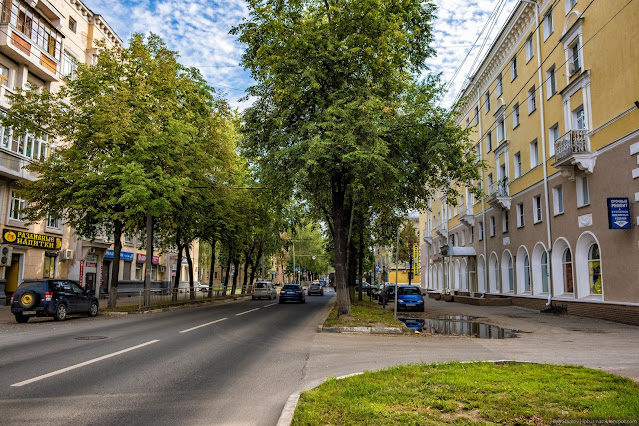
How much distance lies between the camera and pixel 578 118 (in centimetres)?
2192

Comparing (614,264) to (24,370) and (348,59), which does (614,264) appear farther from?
(24,370)

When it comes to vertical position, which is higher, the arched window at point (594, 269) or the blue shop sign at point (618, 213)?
the blue shop sign at point (618, 213)

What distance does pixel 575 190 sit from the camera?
21.4 m

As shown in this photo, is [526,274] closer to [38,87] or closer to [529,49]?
[529,49]

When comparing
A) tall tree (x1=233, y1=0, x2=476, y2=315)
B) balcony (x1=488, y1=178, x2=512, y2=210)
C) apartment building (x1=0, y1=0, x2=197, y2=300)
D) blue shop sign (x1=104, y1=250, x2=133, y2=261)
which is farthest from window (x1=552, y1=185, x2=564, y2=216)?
blue shop sign (x1=104, y1=250, x2=133, y2=261)

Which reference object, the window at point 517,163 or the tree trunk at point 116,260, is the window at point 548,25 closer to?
the window at point 517,163

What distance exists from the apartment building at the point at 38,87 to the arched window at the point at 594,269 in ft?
78.2

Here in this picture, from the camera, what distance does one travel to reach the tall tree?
617 inches

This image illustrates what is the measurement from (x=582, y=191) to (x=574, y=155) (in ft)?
6.93

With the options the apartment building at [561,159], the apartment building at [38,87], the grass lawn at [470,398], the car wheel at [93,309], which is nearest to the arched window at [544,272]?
the apartment building at [561,159]

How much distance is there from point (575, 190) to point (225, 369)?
18.9 metres

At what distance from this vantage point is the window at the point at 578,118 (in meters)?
21.4

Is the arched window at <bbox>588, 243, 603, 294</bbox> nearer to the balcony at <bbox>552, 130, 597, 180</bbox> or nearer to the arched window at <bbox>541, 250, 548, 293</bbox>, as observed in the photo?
the balcony at <bbox>552, 130, 597, 180</bbox>

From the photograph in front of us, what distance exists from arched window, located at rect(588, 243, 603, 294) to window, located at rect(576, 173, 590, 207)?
189 cm
